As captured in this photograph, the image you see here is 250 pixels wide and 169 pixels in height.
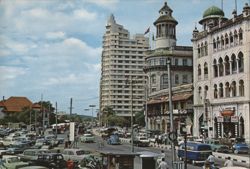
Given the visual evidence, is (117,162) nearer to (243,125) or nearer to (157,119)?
(243,125)

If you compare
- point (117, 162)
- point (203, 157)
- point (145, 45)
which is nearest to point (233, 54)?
point (203, 157)

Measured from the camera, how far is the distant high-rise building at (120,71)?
15938 centimetres

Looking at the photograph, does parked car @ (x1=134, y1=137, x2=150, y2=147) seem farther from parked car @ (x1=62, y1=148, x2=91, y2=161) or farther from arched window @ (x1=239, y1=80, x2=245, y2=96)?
parked car @ (x1=62, y1=148, x2=91, y2=161)

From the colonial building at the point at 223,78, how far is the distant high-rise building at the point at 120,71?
303ft

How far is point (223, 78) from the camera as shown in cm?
5741

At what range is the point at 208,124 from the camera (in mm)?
61125

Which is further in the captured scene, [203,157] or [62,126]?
[62,126]

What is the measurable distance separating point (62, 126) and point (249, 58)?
5871cm

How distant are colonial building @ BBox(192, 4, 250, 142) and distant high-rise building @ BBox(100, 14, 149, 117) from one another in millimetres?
92216

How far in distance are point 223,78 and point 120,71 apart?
356 feet

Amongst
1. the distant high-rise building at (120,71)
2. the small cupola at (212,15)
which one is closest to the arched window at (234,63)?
the small cupola at (212,15)

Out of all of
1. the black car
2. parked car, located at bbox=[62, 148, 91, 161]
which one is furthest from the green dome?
the black car

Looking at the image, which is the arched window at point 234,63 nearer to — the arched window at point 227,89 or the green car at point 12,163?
the arched window at point 227,89

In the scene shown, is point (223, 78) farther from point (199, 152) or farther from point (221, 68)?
point (199, 152)
